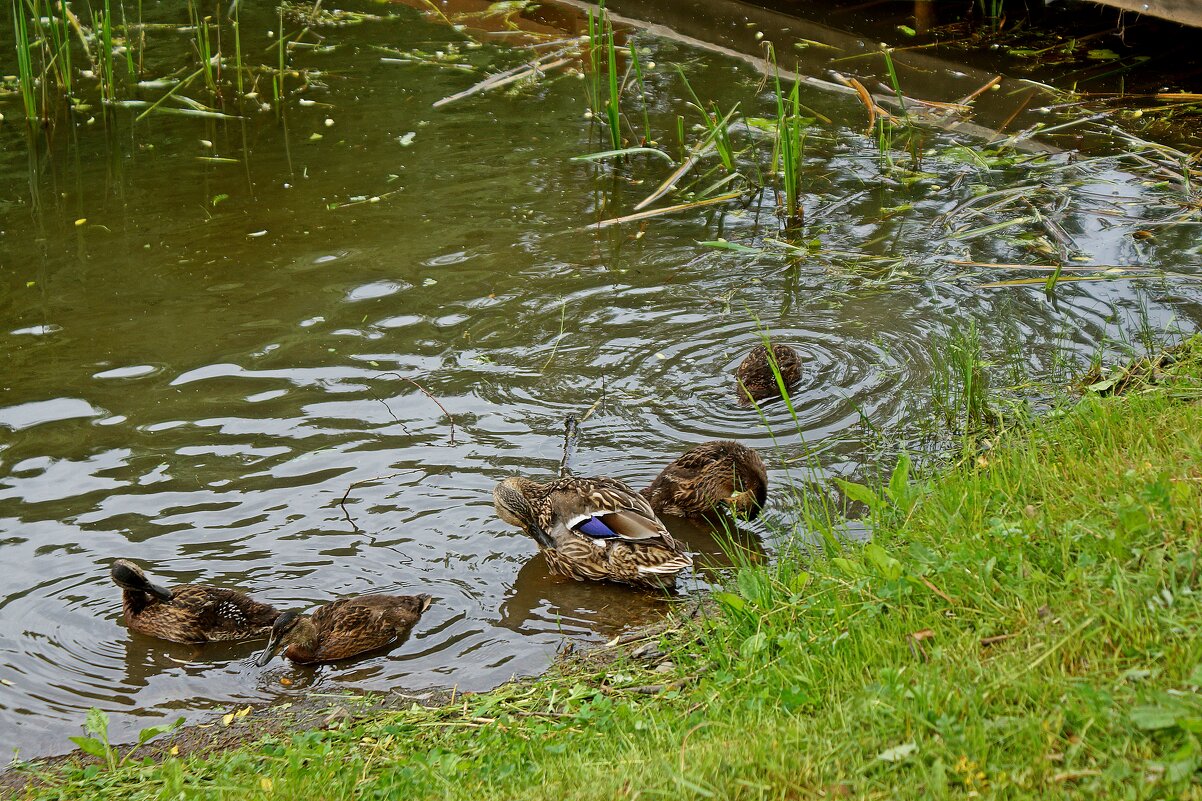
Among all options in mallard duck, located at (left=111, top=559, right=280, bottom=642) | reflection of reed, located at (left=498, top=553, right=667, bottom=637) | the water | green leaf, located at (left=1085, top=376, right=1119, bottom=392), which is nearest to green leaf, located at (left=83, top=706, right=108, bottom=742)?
the water

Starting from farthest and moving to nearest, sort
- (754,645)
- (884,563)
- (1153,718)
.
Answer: (754,645) < (884,563) < (1153,718)

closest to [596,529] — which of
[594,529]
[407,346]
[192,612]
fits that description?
[594,529]

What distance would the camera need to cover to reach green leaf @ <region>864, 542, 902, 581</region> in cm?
481

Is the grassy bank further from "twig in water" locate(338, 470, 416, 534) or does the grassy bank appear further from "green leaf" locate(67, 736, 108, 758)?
"twig in water" locate(338, 470, 416, 534)

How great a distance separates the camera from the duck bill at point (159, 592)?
20.7 ft

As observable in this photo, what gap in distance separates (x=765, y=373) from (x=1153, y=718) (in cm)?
481

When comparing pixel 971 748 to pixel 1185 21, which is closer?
pixel 971 748

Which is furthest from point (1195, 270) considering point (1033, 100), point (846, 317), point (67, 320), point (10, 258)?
point (10, 258)

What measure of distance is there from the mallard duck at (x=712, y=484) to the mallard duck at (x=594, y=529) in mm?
333

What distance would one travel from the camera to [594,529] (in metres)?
6.68

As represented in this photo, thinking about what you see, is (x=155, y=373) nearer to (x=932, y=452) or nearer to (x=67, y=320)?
(x=67, y=320)

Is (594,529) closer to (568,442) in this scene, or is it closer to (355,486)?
(568,442)

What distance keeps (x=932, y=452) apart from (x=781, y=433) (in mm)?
1142

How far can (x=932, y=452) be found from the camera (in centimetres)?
712
